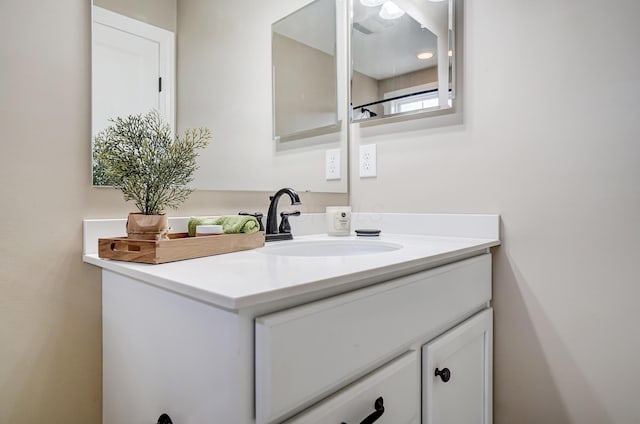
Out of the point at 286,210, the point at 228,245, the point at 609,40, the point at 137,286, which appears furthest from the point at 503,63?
the point at 137,286

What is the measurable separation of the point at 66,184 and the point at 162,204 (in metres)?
0.21

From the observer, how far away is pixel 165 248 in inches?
28.7

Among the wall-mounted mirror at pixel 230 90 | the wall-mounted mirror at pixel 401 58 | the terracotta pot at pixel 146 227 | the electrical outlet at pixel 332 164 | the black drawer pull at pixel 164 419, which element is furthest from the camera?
the electrical outlet at pixel 332 164

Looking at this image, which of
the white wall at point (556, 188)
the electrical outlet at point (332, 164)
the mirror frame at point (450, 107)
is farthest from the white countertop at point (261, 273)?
the electrical outlet at point (332, 164)

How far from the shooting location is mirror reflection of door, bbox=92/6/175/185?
35.1 inches

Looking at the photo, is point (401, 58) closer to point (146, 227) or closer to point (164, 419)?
point (146, 227)

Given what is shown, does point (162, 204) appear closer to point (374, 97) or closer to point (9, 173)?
point (9, 173)

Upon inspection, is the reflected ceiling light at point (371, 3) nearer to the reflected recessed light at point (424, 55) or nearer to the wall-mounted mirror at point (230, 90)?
the wall-mounted mirror at point (230, 90)

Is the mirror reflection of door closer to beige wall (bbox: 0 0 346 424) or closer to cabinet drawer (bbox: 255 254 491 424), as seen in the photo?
beige wall (bbox: 0 0 346 424)

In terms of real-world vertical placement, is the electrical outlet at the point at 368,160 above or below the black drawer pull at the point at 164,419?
above

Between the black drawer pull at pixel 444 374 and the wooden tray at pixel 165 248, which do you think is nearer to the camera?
the wooden tray at pixel 165 248

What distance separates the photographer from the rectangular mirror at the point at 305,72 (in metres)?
1.44

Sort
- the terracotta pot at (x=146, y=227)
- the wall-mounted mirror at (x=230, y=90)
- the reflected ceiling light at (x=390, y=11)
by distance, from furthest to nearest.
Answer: the reflected ceiling light at (x=390, y=11), the wall-mounted mirror at (x=230, y=90), the terracotta pot at (x=146, y=227)

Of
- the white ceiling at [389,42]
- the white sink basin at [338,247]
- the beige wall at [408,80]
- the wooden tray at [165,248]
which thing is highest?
the white ceiling at [389,42]
